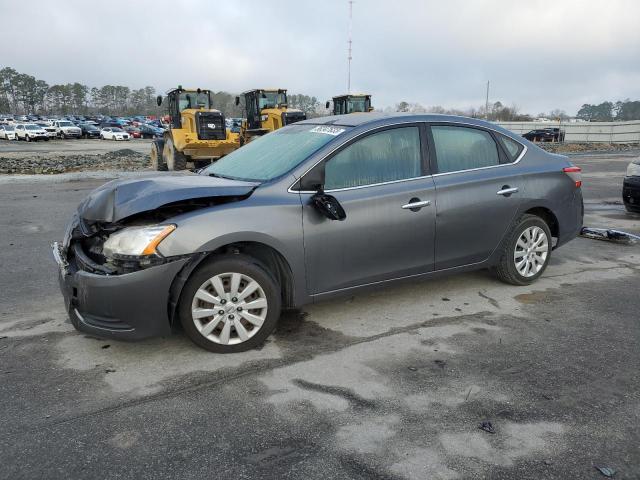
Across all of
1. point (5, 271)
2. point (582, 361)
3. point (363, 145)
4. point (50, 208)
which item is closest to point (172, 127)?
point (50, 208)

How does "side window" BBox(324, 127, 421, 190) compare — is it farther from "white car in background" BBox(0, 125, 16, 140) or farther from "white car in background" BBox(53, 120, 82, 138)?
"white car in background" BBox(53, 120, 82, 138)

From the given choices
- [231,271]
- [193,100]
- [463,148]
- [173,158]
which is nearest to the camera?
[231,271]

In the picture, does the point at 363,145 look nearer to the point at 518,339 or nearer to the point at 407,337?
the point at 407,337

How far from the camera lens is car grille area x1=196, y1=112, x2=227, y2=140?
61.0 feet

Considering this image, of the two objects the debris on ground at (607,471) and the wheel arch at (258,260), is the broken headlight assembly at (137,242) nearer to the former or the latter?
the wheel arch at (258,260)

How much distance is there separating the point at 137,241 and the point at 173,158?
16.0 meters

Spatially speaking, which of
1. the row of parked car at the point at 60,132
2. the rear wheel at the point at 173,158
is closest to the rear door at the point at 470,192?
the rear wheel at the point at 173,158

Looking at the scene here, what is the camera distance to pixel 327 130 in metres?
4.60

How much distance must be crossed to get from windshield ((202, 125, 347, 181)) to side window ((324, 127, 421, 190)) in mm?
211

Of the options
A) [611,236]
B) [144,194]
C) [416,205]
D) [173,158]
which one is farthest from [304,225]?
[173,158]

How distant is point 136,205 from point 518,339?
3.01 m

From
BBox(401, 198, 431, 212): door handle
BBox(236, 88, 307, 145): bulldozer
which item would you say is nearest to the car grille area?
BBox(236, 88, 307, 145): bulldozer

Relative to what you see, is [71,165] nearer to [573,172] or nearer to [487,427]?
[573,172]

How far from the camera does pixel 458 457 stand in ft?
8.82
